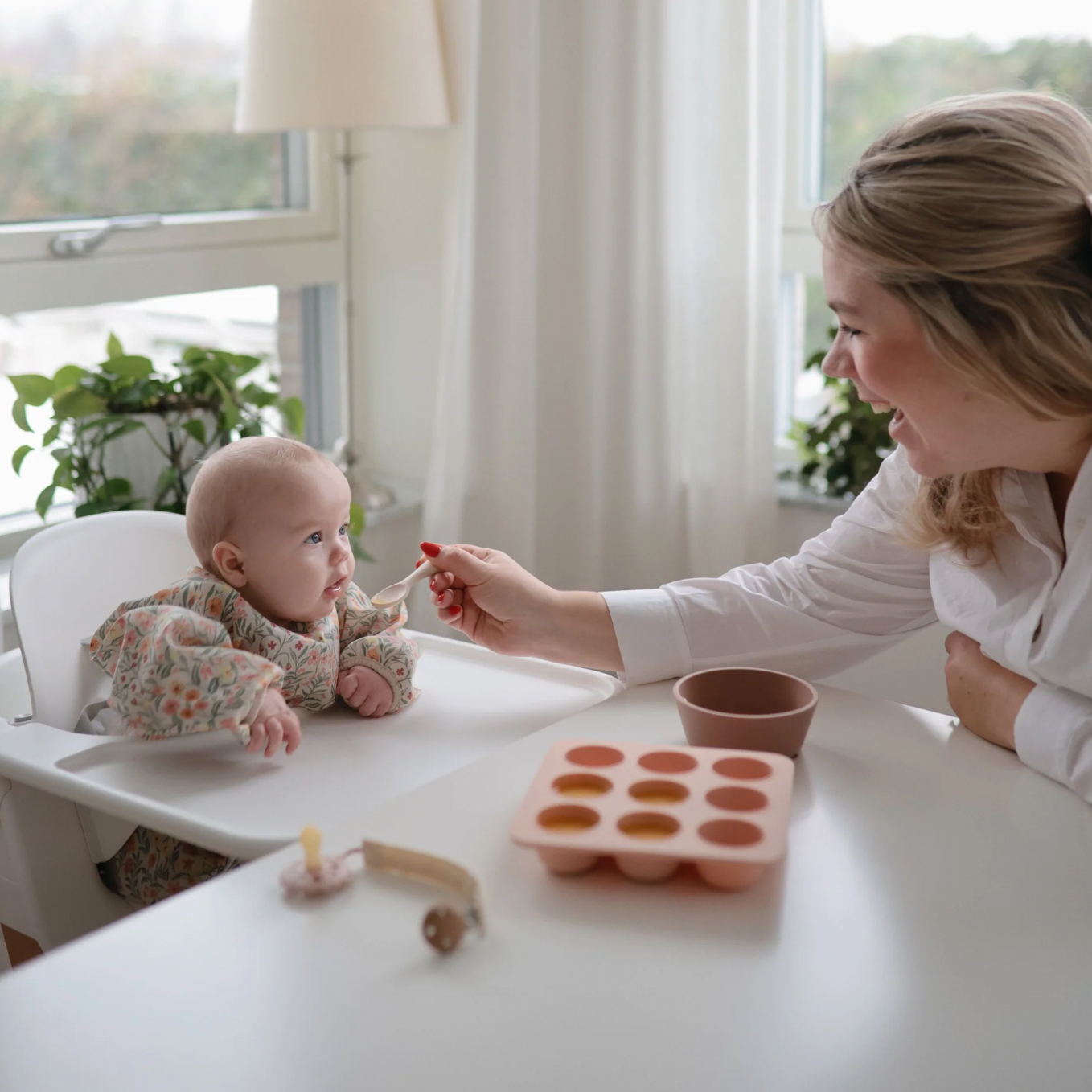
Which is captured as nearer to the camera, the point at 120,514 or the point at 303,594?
the point at 303,594

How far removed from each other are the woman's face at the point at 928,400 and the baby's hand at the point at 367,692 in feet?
1.77

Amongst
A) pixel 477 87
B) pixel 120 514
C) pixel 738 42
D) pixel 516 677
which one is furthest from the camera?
pixel 477 87

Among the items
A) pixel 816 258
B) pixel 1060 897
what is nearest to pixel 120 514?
pixel 1060 897

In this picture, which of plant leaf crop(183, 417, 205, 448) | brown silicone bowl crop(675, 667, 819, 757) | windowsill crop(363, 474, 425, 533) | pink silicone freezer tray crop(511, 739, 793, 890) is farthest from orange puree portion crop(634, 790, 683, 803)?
windowsill crop(363, 474, 425, 533)

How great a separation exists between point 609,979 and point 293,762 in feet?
1.60

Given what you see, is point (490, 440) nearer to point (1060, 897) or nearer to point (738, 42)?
point (738, 42)

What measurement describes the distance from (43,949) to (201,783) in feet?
0.90

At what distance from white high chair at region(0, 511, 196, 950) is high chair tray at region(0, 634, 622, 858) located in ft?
0.26

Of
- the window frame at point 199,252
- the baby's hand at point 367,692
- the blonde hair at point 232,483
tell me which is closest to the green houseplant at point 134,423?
the window frame at point 199,252

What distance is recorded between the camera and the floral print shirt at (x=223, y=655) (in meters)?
1.18

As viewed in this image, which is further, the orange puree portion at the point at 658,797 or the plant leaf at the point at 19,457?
the plant leaf at the point at 19,457

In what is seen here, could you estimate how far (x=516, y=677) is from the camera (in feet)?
4.67

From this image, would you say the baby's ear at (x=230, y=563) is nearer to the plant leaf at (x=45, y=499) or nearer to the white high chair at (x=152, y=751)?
the white high chair at (x=152, y=751)

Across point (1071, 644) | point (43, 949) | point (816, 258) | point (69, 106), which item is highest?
point (69, 106)
